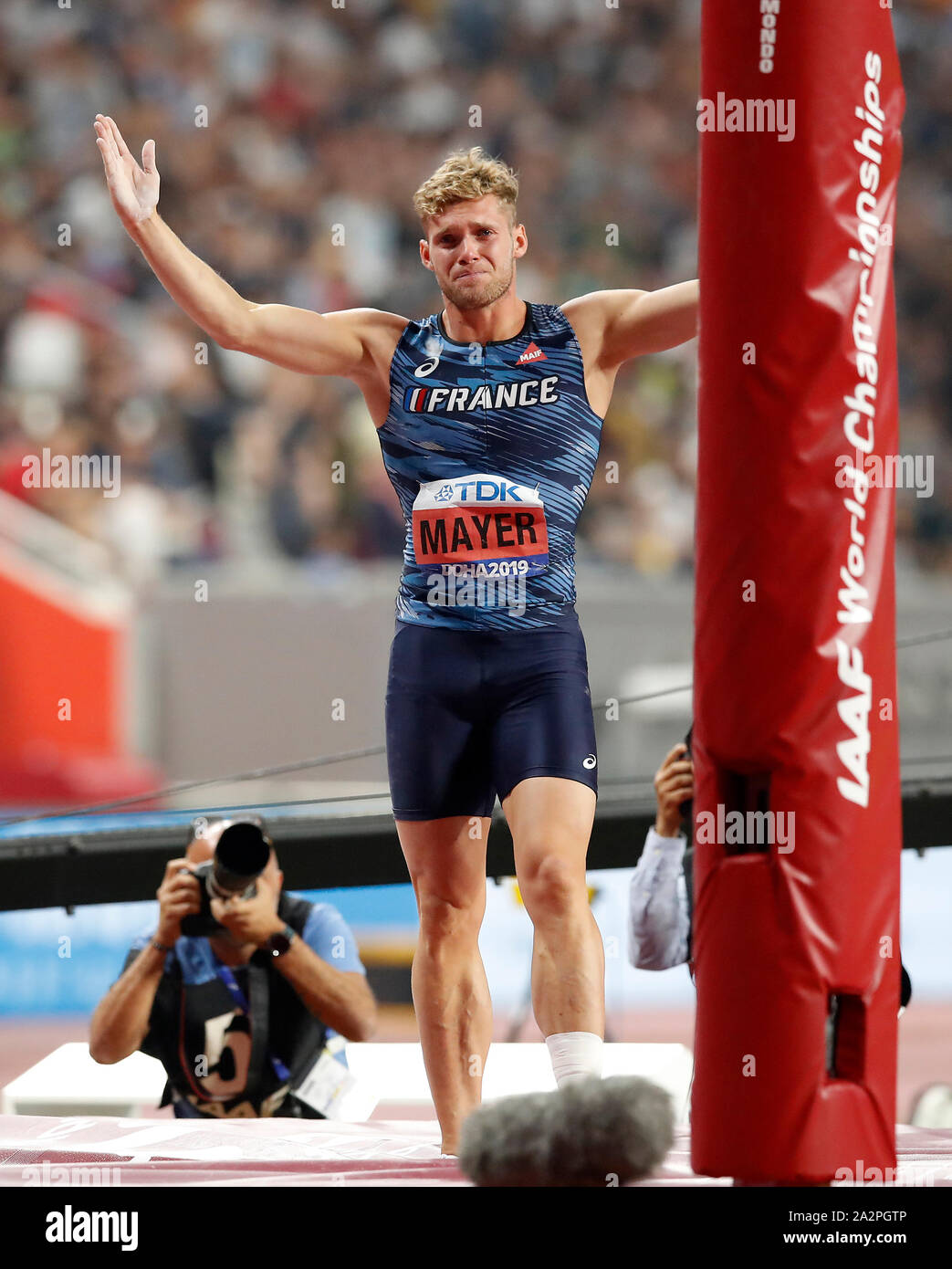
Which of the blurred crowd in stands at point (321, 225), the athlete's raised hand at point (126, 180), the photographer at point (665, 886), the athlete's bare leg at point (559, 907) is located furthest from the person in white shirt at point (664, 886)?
the blurred crowd in stands at point (321, 225)

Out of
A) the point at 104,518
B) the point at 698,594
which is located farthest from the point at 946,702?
the point at 698,594

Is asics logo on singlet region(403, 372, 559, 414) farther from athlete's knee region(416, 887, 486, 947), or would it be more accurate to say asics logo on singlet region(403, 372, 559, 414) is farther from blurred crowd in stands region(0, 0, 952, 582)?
blurred crowd in stands region(0, 0, 952, 582)

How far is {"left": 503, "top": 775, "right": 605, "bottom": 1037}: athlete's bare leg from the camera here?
116 inches

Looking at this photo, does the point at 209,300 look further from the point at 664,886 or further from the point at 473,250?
the point at 664,886

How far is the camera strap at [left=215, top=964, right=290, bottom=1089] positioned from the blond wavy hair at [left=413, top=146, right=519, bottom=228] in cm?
189

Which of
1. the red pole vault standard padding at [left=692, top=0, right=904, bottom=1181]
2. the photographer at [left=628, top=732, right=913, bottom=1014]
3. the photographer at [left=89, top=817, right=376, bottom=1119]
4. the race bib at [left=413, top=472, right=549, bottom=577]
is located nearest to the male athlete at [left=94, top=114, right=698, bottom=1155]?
the race bib at [left=413, top=472, right=549, bottom=577]

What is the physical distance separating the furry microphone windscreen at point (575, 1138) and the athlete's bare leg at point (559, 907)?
397mm

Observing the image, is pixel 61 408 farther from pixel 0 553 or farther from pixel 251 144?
pixel 251 144

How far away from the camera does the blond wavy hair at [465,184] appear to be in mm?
3162

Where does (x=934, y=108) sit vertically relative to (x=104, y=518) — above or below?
above
